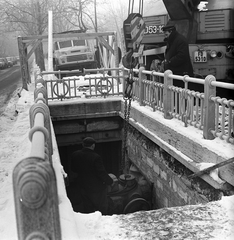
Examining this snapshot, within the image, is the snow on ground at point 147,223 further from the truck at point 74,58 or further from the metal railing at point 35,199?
the truck at point 74,58

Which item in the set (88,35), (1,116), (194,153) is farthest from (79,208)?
(88,35)

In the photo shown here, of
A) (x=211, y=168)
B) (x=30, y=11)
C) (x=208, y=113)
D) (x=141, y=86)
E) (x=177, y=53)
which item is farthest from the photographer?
(x=30, y=11)

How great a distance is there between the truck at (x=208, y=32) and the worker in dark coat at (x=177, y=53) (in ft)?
2.57

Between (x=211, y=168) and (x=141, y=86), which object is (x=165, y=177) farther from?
(x=141, y=86)

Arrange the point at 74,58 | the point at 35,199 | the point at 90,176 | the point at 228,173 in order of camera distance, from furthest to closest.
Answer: the point at 74,58 → the point at 90,176 → the point at 228,173 → the point at 35,199

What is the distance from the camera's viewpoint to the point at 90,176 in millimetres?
6184

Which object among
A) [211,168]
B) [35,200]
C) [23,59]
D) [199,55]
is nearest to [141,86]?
[199,55]

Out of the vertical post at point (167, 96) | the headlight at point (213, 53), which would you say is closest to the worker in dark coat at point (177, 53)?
Result: the headlight at point (213, 53)

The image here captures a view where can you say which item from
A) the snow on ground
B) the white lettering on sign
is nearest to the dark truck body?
the white lettering on sign

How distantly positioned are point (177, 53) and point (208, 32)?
1.95 metres

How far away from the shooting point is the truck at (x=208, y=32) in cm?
927

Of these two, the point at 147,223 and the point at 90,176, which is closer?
the point at 147,223

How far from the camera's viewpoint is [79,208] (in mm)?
6852

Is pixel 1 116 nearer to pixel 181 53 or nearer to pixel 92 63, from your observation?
pixel 181 53
